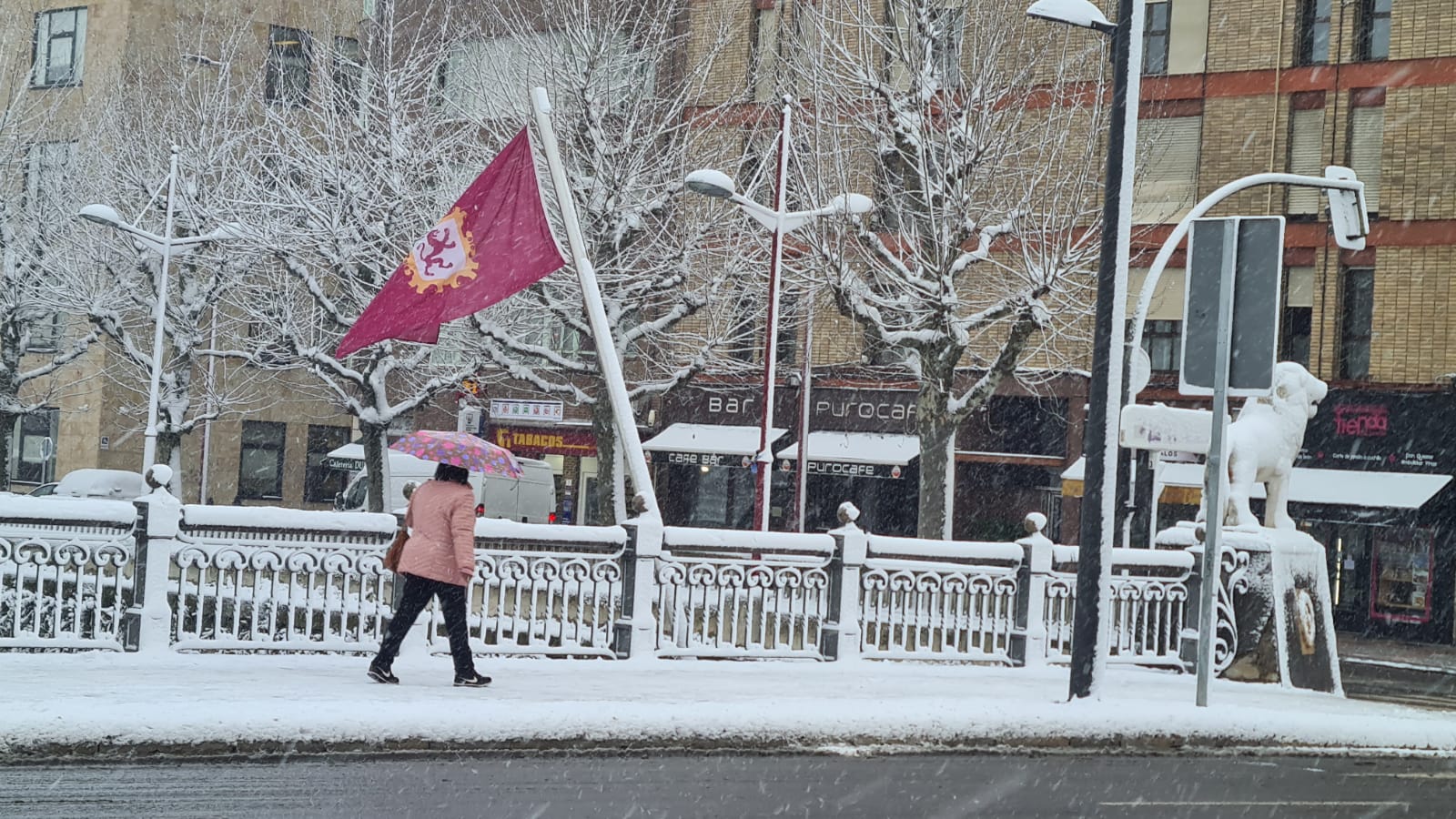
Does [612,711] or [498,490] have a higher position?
[612,711]

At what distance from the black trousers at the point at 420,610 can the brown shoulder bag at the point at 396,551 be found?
22cm

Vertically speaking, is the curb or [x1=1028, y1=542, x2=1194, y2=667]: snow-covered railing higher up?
[x1=1028, y1=542, x2=1194, y2=667]: snow-covered railing

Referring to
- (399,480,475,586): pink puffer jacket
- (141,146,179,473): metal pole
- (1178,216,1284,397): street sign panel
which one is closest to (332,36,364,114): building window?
(141,146,179,473): metal pole

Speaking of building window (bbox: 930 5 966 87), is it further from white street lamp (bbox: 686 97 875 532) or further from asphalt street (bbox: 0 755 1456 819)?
asphalt street (bbox: 0 755 1456 819)

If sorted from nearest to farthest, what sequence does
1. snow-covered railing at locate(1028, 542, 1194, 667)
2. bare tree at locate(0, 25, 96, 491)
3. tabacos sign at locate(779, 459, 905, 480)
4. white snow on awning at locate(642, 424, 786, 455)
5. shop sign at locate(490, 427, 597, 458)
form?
snow-covered railing at locate(1028, 542, 1194, 667) < tabacos sign at locate(779, 459, 905, 480) < bare tree at locate(0, 25, 96, 491) < white snow on awning at locate(642, 424, 786, 455) < shop sign at locate(490, 427, 597, 458)

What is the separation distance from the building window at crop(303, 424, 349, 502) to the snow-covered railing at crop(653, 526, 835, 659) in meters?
35.3

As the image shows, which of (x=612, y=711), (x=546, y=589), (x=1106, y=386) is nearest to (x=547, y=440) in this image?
(x=546, y=589)

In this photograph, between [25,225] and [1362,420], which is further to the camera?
[25,225]

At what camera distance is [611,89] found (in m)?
25.5

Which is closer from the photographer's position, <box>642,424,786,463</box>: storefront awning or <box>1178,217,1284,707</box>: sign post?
<box>1178,217,1284,707</box>: sign post

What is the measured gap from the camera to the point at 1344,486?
28188 mm

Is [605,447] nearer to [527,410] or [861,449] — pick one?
[861,449]

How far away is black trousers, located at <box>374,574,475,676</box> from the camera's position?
10.1m

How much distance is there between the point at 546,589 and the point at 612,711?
2.74 metres
